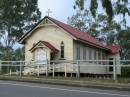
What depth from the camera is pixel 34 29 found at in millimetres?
41344

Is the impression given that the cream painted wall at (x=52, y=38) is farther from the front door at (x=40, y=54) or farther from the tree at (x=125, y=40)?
the tree at (x=125, y=40)

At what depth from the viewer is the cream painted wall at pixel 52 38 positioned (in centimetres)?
3953

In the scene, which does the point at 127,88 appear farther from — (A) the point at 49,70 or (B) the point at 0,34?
(B) the point at 0,34

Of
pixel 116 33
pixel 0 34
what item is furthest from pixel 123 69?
pixel 116 33

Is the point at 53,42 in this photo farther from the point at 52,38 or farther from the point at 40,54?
the point at 40,54

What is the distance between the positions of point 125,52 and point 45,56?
46.1 meters

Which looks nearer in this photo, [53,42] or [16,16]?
[53,42]

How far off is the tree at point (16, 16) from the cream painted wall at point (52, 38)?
654 inches

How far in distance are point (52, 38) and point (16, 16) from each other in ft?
65.2

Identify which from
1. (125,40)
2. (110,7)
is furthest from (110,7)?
(125,40)

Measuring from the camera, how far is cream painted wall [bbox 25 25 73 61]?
130ft

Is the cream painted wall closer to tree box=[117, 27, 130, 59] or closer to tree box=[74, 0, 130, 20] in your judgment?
tree box=[74, 0, 130, 20]

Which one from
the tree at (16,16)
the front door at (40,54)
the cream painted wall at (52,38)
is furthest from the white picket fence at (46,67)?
the tree at (16,16)

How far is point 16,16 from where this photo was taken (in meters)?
59.3
